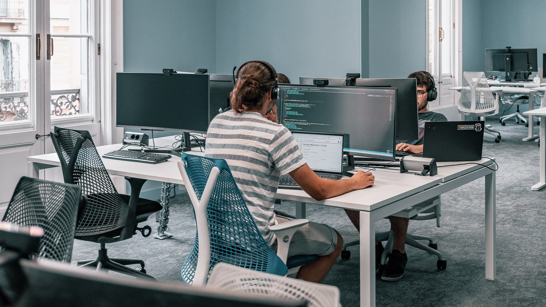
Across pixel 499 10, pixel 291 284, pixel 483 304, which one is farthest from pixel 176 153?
pixel 499 10

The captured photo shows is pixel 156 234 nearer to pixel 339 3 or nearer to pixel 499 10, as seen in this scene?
pixel 339 3

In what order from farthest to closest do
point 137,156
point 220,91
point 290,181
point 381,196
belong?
point 220,91 → point 137,156 → point 290,181 → point 381,196

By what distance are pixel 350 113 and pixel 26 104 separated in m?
2.41

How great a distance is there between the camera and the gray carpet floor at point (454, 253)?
2738 millimetres

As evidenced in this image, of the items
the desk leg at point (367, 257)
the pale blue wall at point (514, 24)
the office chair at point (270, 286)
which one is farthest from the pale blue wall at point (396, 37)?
the office chair at point (270, 286)

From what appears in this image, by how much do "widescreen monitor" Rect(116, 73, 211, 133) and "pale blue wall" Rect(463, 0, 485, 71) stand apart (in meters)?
7.65

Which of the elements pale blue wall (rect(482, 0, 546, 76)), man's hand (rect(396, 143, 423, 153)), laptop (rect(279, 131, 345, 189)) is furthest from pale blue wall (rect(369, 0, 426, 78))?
pale blue wall (rect(482, 0, 546, 76))

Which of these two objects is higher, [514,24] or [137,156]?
[514,24]

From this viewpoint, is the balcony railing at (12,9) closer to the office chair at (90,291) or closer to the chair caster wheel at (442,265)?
the chair caster wheel at (442,265)

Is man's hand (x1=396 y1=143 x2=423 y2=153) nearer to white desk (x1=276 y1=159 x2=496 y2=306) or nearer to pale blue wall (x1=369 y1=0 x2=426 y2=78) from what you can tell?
white desk (x1=276 y1=159 x2=496 y2=306)

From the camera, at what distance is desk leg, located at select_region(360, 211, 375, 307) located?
2.02m

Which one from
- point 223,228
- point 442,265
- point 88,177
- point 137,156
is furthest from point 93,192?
point 442,265

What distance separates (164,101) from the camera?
3199 millimetres

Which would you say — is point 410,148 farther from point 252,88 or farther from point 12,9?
point 12,9
